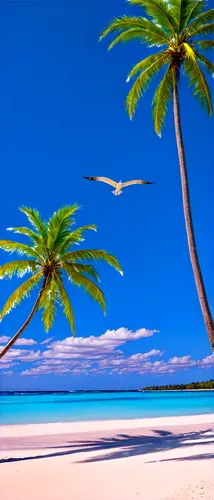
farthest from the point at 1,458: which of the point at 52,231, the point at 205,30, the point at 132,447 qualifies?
the point at 205,30

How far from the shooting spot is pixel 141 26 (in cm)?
935

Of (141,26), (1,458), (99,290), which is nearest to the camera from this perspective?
(141,26)

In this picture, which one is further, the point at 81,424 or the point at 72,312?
the point at 81,424

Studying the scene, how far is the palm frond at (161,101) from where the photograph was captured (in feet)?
31.2

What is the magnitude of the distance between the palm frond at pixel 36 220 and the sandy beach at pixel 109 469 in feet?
16.8

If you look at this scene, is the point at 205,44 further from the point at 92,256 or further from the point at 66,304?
the point at 66,304

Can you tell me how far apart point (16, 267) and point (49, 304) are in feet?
5.83

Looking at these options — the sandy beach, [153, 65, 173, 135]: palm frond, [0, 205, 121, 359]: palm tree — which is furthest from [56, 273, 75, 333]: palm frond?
[153, 65, 173, 135]: palm frond

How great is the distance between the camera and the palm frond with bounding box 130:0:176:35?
8.95 m

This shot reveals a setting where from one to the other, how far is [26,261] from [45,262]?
47cm

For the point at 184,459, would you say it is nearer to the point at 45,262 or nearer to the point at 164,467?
the point at 164,467

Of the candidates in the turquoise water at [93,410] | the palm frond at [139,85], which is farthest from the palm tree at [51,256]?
the turquoise water at [93,410]

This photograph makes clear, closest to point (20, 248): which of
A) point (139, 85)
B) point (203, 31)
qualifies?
point (139, 85)

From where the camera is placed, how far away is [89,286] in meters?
12.7
